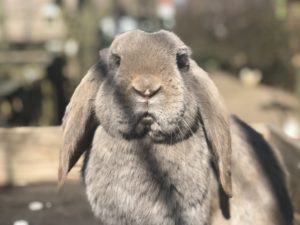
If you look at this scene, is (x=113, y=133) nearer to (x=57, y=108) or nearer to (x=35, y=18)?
(x=57, y=108)

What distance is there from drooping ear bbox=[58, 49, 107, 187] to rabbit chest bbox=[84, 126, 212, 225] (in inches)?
4.2

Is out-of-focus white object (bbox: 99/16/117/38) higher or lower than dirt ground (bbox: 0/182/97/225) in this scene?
lower

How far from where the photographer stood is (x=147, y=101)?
1.87 m

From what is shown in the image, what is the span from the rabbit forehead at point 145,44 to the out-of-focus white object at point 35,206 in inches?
49.1

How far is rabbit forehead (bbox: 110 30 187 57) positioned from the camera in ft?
6.51

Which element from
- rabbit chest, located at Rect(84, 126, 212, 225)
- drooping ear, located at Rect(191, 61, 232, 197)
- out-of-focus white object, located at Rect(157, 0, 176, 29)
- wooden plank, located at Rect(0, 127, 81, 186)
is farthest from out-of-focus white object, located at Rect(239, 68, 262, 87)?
rabbit chest, located at Rect(84, 126, 212, 225)

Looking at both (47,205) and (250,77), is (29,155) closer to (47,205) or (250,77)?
(47,205)

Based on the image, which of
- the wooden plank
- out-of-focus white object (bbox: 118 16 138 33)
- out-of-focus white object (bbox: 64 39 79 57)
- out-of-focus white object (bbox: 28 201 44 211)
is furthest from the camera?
out-of-focus white object (bbox: 118 16 138 33)

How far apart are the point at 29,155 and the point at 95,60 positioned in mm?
1788

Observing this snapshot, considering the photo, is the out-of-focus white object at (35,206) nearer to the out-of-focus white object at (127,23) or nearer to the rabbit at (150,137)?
the rabbit at (150,137)

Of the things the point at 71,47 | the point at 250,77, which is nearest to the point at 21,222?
the point at 71,47

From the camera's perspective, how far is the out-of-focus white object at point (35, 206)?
3.02 metres

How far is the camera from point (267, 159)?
2.55 metres

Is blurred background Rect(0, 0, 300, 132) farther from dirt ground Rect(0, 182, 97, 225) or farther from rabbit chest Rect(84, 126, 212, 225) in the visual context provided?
rabbit chest Rect(84, 126, 212, 225)
